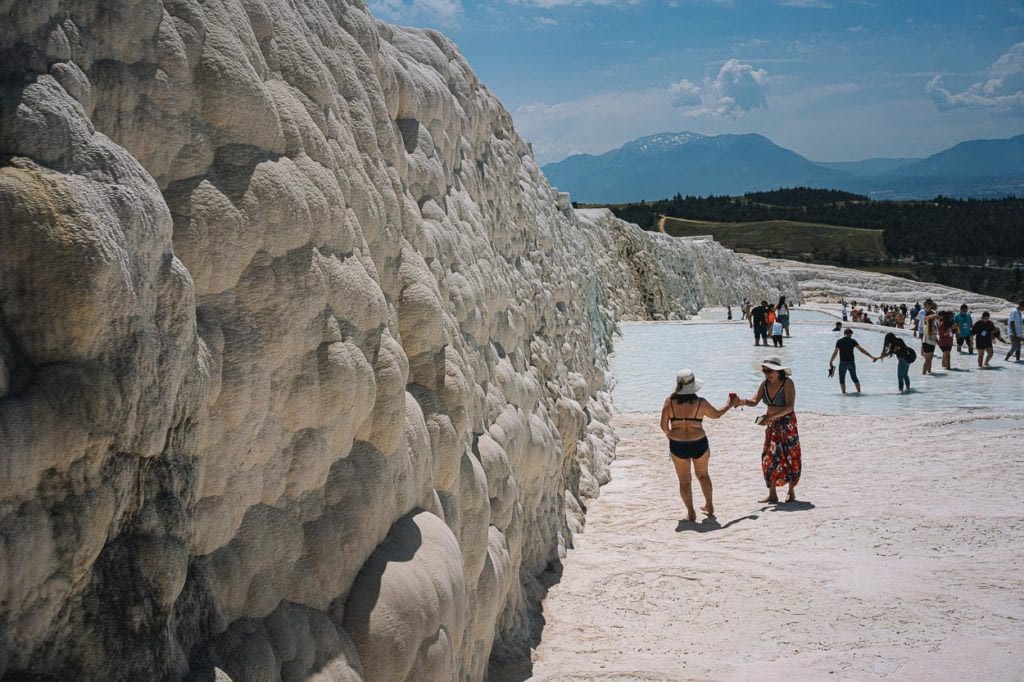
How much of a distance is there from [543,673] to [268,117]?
112 inches

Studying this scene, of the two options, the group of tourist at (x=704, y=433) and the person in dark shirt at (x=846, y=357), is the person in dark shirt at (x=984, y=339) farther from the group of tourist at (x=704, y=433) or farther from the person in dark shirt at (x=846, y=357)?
the group of tourist at (x=704, y=433)

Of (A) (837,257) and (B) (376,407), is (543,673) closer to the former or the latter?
(B) (376,407)

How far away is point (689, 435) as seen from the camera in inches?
271

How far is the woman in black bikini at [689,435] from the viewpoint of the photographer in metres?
6.79

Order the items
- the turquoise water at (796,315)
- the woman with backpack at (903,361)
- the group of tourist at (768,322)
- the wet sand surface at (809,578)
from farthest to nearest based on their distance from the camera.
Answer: the turquoise water at (796,315), the group of tourist at (768,322), the woman with backpack at (903,361), the wet sand surface at (809,578)

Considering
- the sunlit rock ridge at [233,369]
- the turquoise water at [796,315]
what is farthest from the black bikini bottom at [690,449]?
the turquoise water at [796,315]

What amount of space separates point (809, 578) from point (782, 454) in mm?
1903

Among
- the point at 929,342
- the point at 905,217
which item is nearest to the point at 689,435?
the point at 929,342

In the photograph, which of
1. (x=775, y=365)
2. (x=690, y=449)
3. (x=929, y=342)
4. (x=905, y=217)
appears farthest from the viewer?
(x=905, y=217)

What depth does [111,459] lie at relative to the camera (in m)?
1.86

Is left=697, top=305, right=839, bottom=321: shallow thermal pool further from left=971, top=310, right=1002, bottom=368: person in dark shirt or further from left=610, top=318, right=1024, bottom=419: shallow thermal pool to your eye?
left=971, top=310, right=1002, bottom=368: person in dark shirt

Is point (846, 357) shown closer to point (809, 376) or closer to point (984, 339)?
point (809, 376)

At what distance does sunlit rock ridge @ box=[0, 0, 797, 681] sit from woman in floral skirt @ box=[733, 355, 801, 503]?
9.98 ft

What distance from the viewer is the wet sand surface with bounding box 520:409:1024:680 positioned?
4219 millimetres
